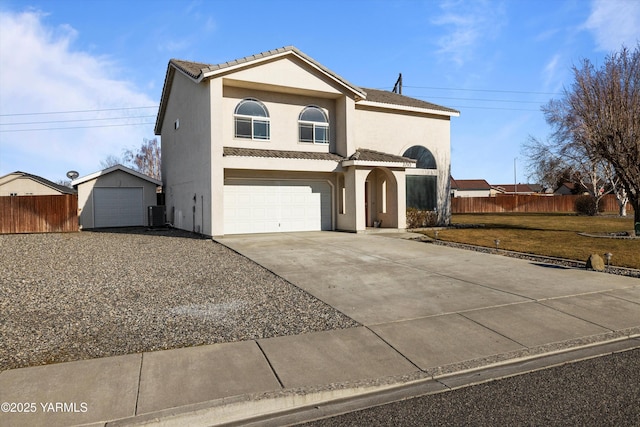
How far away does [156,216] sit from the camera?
69.1 feet

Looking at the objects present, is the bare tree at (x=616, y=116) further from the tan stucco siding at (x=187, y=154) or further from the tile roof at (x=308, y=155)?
the tan stucco siding at (x=187, y=154)

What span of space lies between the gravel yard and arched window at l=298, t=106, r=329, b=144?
932 centimetres

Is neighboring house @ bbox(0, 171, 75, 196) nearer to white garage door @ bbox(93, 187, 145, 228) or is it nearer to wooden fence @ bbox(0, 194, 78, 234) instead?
white garage door @ bbox(93, 187, 145, 228)

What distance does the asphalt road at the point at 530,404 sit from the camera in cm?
327

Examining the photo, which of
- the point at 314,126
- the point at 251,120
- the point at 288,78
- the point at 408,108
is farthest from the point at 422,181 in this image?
the point at 251,120

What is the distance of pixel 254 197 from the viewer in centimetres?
1783

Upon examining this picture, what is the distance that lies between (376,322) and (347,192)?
1295 cm

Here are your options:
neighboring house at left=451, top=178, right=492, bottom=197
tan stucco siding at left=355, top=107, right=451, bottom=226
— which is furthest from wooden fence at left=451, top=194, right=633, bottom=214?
tan stucco siding at left=355, top=107, right=451, bottom=226

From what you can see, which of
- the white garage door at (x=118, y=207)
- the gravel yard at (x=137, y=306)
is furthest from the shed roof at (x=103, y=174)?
the gravel yard at (x=137, y=306)

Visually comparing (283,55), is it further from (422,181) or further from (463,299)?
(463,299)

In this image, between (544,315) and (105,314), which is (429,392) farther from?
(105,314)

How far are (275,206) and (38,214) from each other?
41.4 ft

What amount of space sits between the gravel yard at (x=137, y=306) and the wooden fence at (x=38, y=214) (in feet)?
35.4

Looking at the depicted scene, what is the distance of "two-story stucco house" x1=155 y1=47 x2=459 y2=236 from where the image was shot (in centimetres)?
1639
